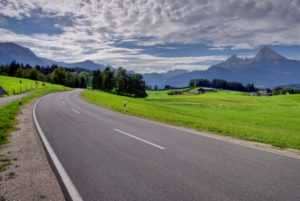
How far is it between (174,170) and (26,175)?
3.27 metres

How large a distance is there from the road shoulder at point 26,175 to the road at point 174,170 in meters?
0.44

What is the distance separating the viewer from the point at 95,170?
5875 mm

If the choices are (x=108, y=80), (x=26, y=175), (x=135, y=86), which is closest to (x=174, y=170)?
(x=26, y=175)

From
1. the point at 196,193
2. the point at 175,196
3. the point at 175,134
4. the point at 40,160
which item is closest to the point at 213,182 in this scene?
the point at 196,193

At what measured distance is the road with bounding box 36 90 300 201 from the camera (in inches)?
179

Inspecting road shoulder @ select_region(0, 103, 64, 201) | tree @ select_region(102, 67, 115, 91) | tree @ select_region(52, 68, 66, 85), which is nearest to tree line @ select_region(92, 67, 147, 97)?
tree @ select_region(102, 67, 115, 91)

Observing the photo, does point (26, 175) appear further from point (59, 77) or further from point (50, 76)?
point (50, 76)

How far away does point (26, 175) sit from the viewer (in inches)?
221

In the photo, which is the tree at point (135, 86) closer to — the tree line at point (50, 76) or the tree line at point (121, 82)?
the tree line at point (121, 82)

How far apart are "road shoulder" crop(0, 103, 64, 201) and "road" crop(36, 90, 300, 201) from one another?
0.44m

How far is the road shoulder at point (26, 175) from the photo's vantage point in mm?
4602

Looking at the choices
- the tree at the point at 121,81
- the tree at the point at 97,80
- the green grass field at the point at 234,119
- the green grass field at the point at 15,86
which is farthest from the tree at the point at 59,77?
the green grass field at the point at 234,119

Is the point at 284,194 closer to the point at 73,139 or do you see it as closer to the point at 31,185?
the point at 31,185

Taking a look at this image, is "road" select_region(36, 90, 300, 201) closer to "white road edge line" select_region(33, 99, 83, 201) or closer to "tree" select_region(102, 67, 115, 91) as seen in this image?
"white road edge line" select_region(33, 99, 83, 201)
